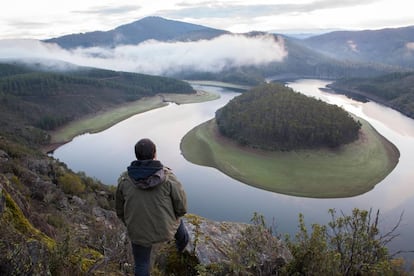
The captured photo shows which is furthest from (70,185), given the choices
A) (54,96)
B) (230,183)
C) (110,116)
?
(54,96)

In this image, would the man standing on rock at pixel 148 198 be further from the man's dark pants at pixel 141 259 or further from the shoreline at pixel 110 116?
the shoreline at pixel 110 116

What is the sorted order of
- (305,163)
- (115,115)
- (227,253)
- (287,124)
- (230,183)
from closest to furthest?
(227,253)
(230,183)
(305,163)
(287,124)
(115,115)

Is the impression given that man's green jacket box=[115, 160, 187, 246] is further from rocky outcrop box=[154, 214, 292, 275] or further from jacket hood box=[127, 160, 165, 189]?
rocky outcrop box=[154, 214, 292, 275]

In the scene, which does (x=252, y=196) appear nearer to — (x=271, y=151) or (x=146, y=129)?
(x=271, y=151)

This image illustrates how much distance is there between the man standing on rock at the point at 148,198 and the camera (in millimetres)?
4746

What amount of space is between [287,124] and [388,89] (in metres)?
70.0

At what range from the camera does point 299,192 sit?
38.0 metres

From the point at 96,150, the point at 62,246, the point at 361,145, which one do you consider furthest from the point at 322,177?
the point at 62,246

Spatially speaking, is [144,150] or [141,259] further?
[141,259]

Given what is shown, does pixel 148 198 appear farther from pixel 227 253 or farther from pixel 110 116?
pixel 110 116

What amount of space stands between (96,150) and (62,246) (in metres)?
52.4

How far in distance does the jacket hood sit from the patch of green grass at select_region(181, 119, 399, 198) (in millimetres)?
34877

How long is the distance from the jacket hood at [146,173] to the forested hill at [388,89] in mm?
92775

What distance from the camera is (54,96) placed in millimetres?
95812
